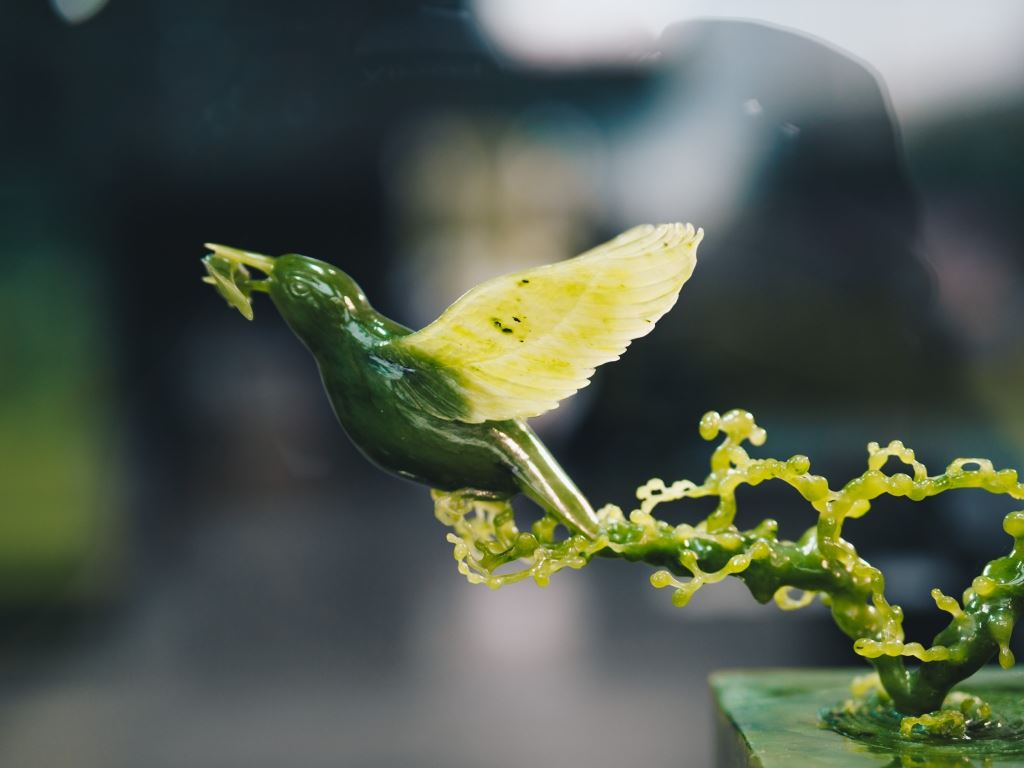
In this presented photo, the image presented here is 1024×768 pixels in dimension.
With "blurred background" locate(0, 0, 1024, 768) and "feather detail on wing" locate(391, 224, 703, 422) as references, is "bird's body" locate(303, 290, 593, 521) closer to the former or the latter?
"feather detail on wing" locate(391, 224, 703, 422)

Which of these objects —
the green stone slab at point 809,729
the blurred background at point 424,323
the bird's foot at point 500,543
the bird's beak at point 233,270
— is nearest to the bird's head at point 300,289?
the bird's beak at point 233,270

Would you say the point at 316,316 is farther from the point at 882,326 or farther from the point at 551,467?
the point at 882,326

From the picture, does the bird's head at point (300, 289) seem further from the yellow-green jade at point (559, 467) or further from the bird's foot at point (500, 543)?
the bird's foot at point (500, 543)

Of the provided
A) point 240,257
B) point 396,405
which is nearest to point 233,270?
point 240,257

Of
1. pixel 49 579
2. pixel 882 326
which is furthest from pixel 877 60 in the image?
pixel 49 579

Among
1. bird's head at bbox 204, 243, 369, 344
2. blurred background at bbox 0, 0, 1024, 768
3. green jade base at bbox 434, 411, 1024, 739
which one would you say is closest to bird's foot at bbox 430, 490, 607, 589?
green jade base at bbox 434, 411, 1024, 739

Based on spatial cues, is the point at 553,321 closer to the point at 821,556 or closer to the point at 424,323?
the point at 821,556
